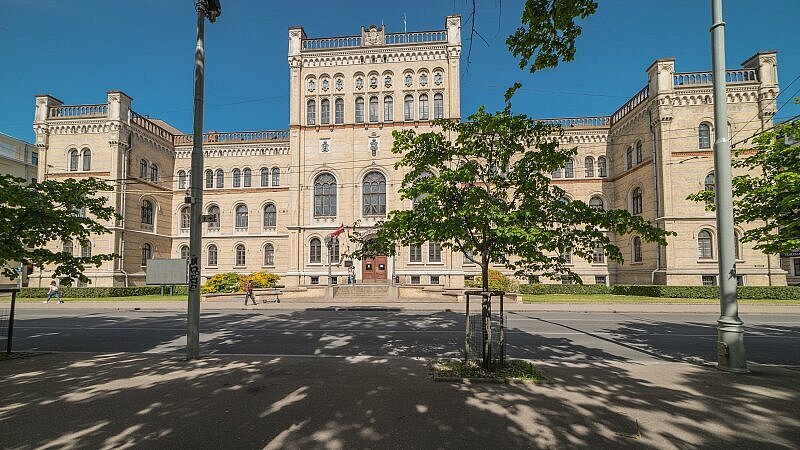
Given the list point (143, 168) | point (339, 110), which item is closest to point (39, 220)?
point (339, 110)

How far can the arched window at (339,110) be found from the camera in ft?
114

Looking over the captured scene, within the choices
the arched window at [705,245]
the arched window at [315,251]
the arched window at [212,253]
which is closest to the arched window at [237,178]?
the arched window at [212,253]

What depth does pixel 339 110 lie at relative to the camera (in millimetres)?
34844

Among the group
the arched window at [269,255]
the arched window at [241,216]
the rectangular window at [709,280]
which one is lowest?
the rectangular window at [709,280]

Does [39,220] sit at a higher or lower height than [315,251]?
higher

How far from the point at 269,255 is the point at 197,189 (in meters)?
30.2

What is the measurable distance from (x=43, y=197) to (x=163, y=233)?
33.9 m

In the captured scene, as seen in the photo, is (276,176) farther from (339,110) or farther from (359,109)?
(359,109)

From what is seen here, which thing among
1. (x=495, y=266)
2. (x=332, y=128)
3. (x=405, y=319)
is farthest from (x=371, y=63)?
(x=405, y=319)

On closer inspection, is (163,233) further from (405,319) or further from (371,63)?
(405,319)

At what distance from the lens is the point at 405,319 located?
55.9 ft

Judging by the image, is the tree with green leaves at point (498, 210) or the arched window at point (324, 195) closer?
the tree with green leaves at point (498, 210)

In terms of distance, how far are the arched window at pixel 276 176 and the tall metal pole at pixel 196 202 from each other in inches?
1183

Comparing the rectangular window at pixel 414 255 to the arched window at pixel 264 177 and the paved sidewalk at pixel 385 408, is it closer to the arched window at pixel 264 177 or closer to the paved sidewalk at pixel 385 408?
the arched window at pixel 264 177
